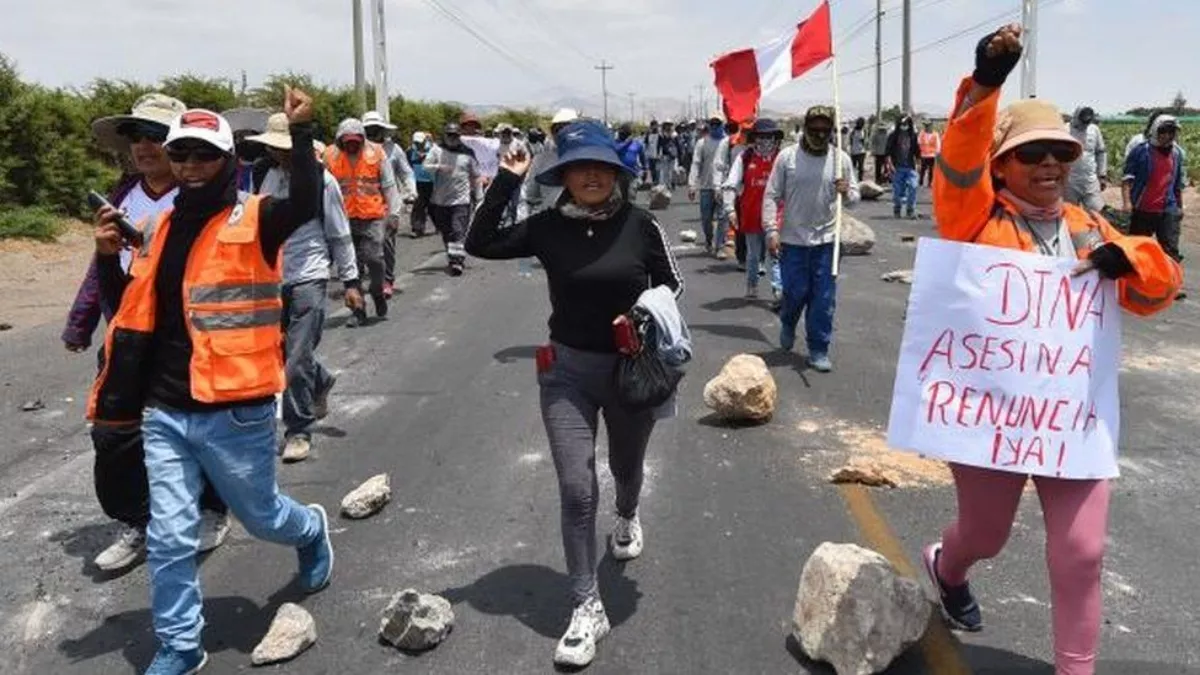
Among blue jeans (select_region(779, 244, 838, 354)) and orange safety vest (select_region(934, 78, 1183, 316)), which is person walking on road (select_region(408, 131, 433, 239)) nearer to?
blue jeans (select_region(779, 244, 838, 354))

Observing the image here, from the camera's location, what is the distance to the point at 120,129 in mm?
4164

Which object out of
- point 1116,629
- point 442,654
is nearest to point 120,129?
point 442,654

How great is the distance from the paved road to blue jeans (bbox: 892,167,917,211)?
41.6 ft

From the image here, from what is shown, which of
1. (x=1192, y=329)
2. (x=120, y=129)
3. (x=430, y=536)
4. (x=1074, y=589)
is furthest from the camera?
(x=1192, y=329)

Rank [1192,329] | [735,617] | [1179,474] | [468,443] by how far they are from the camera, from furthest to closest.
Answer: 1. [1192,329]
2. [468,443]
3. [1179,474]
4. [735,617]

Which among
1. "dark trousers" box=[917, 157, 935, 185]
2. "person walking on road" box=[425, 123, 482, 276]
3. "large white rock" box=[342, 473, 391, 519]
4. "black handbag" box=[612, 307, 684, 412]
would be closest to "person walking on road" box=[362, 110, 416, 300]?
"person walking on road" box=[425, 123, 482, 276]

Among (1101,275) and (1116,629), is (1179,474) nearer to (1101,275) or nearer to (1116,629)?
(1116,629)

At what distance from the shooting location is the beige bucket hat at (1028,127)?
3.02m

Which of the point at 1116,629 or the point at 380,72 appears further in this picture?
the point at 380,72

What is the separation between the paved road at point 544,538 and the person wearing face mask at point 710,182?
253 inches

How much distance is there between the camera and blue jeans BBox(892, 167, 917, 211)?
20266mm

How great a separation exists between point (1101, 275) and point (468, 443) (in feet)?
12.9

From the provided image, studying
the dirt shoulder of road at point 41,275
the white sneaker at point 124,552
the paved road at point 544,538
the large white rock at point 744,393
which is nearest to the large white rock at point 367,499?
the paved road at point 544,538

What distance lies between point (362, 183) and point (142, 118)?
5.93 meters
